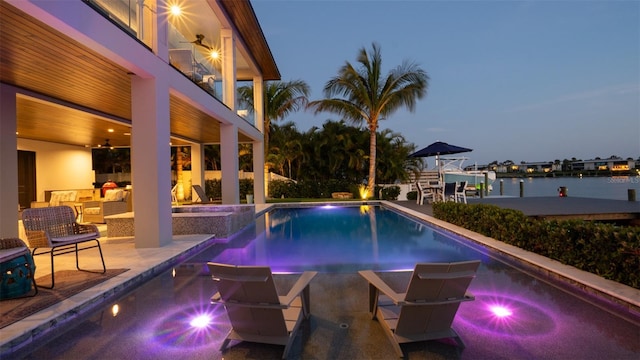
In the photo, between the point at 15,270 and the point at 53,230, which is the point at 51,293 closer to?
the point at 15,270

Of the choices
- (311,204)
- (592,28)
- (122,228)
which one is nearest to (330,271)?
(122,228)

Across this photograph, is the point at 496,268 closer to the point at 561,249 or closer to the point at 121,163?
the point at 561,249

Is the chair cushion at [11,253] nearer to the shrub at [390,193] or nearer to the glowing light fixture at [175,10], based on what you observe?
the glowing light fixture at [175,10]

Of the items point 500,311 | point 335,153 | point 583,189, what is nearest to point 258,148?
point 335,153

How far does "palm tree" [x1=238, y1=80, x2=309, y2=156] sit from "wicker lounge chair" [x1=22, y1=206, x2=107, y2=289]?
49.3 feet

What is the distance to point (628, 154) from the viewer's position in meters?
59.7

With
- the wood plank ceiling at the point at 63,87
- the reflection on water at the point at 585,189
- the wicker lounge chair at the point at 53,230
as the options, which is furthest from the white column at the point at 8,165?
the reflection on water at the point at 585,189

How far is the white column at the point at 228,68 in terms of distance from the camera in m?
10.7

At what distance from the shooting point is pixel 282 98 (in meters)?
19.4

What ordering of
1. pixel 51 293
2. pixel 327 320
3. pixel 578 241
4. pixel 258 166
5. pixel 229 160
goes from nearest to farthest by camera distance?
pixel 327 320, pixel 51 293, pixel 578 241, pixel 229 160, pixel 258 166

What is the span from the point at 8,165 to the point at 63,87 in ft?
5.83

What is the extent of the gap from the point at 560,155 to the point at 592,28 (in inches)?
1432

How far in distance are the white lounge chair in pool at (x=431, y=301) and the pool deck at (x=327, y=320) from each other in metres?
0.09

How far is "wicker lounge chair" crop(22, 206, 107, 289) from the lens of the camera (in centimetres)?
405
